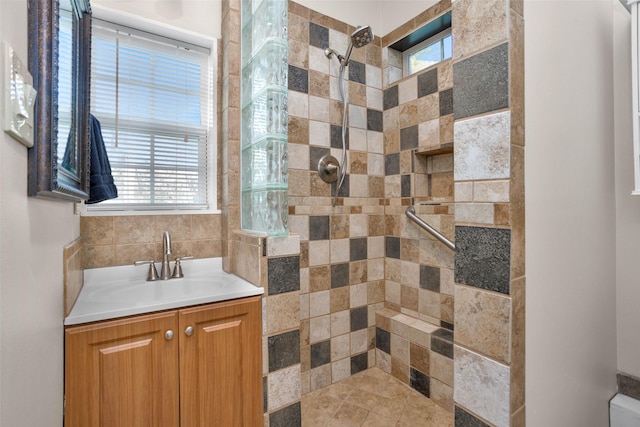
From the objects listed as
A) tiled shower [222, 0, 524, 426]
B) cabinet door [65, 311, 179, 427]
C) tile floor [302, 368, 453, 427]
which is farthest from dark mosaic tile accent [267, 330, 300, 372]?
tile floor [302, 368, 453, 427]

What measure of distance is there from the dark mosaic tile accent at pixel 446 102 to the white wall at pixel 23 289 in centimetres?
191

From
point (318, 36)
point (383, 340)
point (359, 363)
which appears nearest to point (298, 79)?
point (318, 36)

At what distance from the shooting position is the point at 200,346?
1.23 meters

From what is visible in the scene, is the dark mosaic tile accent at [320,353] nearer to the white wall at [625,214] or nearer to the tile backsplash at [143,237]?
the tile backsplash at [143,237]

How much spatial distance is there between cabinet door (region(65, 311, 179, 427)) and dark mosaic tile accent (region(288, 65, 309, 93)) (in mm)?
1518

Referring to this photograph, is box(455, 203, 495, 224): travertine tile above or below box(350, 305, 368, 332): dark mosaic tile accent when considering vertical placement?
above

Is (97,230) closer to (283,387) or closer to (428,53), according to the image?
(283,387)

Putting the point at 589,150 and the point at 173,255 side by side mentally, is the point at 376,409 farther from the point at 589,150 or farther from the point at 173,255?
the point at 589,150

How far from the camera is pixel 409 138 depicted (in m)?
2.13

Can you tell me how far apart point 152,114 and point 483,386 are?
2.03 metres

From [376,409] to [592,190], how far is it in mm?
1576

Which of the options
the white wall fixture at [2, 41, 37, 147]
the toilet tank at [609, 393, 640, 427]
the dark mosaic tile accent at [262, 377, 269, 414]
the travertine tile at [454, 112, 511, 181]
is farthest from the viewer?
the dark mosaic tile accent at [262, 377, 269, 414]

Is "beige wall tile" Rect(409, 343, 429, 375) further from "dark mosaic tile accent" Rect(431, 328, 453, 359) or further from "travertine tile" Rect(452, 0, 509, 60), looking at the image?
"travertine tile" Rect(452, 0, 509, 60)

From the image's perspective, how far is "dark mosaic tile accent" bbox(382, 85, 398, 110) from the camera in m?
2.24
